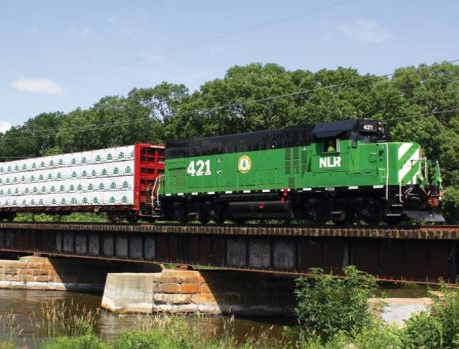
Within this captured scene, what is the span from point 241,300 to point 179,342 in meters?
15.5

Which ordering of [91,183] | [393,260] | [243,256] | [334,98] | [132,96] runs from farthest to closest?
[132,96]
[334,98]
[91,183]
[243,256]
[393,260]

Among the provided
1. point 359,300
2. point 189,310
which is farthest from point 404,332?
point 189,310

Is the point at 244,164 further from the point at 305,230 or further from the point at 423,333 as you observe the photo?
the point at 423,333

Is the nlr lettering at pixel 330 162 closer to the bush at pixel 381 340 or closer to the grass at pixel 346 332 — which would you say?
the grass at pixel 346 332

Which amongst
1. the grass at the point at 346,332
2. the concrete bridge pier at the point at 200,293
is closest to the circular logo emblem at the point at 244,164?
the concrete bridge pier at the point at 200,293

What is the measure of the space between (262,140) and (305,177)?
3.24 m

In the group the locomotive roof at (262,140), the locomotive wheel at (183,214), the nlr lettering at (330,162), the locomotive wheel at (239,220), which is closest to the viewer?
the nlr lettering at (330,162)

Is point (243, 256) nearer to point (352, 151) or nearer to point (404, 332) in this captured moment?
point (352, 151)

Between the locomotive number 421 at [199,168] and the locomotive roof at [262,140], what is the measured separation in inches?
18.2

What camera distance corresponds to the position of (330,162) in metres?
23.2

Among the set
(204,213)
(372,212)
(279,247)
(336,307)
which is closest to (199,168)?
(204,213)

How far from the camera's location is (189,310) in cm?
2777

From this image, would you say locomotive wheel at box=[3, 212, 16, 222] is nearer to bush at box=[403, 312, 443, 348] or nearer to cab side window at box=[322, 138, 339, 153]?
cab side window at box=[322, 138, 339, 153]

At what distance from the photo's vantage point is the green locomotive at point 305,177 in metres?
21.5
